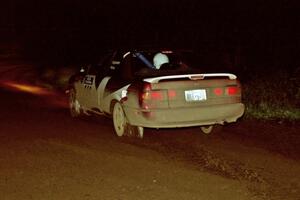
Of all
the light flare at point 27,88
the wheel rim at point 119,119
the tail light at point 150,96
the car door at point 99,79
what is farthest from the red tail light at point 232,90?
the light flare at point 27,88

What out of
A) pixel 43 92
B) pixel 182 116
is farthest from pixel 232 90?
pixel 43 92

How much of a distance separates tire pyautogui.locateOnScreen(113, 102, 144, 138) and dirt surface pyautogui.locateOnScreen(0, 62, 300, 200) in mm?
174

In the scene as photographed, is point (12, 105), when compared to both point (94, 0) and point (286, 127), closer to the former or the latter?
point (286, 127)

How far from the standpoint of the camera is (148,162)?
7.51 metres

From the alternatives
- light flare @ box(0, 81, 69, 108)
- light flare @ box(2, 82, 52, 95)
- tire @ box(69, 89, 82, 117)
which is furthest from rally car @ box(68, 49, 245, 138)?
light flare @ box(2, 82, 52, 95)

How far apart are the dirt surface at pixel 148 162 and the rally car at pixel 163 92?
14.7 inches

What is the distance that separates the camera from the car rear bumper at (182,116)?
8531 millimetres

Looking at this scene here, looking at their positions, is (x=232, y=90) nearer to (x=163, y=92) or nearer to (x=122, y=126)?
(x=163, y=92)

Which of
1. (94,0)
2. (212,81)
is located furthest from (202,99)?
(94,0)

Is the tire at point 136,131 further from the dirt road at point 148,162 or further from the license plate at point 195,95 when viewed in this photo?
the license plate at point 195,95

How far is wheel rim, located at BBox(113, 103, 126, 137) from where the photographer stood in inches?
366

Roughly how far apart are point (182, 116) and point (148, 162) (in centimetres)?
132

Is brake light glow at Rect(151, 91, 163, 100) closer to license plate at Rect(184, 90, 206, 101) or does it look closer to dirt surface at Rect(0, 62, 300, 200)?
license plate at Rect(184, 90, 206, 101)

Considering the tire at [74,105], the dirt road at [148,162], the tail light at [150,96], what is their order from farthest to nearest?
the tire at [74,105] < the tail light at [150,96] < the dirt road at [148,162]
